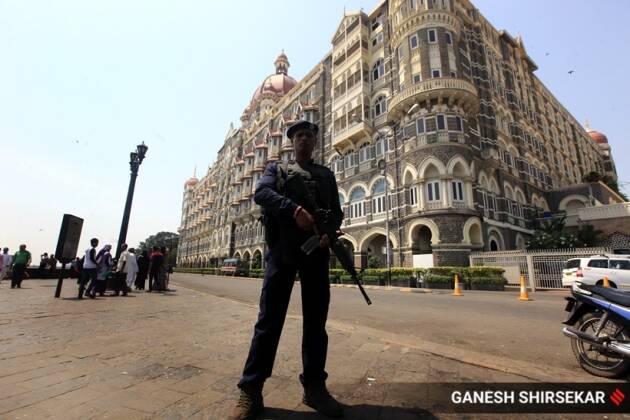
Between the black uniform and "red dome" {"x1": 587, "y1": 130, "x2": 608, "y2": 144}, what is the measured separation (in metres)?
75.8

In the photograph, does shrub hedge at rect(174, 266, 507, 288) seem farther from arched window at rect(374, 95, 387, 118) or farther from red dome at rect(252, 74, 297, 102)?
red dome at rect(252, 74, 297, 102)

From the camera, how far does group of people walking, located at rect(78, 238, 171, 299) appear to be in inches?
308

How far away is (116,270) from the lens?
9.55 m

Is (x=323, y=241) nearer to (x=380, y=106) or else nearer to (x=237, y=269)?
(x=380, y=106)

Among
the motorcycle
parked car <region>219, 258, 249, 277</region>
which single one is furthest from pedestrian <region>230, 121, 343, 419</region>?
parked car <region>219, 258, 249, 277</region>

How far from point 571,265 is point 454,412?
54.0 feet

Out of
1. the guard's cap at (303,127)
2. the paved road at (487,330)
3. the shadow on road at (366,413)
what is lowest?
the paved road at (487,330)

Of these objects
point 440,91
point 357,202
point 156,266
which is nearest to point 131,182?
point 156,266

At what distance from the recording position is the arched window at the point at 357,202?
81.5 ft

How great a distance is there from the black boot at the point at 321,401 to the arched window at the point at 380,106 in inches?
1001

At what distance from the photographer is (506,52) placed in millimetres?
31266

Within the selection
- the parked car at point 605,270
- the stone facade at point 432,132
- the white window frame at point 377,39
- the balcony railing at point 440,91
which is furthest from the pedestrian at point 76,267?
the white window frame at point 377,39

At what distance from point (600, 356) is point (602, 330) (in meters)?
0.45

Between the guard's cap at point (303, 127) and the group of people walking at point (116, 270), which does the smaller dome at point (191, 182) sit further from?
the guard's cap at point (303, 127)
